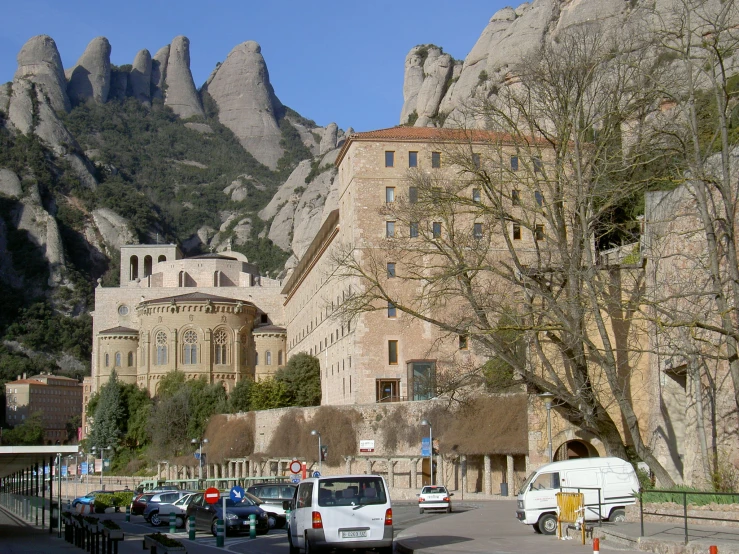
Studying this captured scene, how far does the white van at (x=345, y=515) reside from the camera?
17.5 metres

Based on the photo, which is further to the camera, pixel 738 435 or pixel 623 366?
pixel 623 366

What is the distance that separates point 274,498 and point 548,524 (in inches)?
457

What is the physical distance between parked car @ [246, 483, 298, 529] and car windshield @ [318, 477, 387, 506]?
41.8 ft

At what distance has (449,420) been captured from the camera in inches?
1869

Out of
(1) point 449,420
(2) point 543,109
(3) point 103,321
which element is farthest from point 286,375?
(2) point 543,109

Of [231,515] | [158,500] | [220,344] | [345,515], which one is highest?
[220,344]

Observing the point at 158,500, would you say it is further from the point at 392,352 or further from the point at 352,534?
the point at 392,352

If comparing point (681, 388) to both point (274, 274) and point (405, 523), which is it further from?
point (274, 274)

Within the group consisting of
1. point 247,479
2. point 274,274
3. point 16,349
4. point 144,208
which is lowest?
point 247,479

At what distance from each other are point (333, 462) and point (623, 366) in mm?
22019

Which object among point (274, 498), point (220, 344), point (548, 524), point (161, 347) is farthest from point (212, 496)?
point (161, 347)

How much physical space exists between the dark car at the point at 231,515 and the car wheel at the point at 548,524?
351 inches

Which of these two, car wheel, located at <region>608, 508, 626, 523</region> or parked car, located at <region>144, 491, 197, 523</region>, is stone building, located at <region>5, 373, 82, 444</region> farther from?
car wheel, located at <region>608, 508, 626, 523</region>

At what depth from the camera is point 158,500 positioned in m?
36.0
